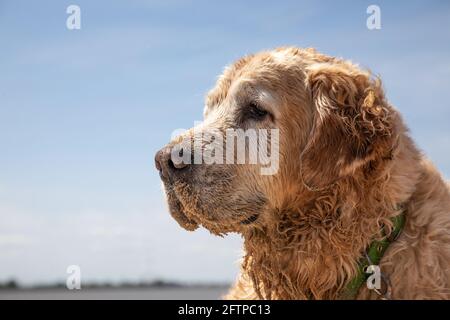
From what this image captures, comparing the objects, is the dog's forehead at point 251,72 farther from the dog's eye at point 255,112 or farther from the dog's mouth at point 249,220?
the dog's mouth at point 249,220

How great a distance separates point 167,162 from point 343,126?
1.47 metres

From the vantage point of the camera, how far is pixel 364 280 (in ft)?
16.2

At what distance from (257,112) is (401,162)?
4.22ft

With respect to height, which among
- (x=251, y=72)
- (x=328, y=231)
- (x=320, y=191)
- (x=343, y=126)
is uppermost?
(x=251, y=72)

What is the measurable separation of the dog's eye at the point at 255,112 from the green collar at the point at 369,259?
4.55 feet

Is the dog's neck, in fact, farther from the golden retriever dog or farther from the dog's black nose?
the dog's black nose

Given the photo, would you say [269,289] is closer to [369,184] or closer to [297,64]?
[369,184]

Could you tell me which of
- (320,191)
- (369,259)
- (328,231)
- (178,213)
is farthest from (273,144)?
(369,259)

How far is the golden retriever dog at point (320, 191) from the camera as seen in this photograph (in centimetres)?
488

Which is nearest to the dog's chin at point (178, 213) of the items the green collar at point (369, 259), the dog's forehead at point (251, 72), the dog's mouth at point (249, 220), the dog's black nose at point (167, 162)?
the dog's black nose at point (167, 162)

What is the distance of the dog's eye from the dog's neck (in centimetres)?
77

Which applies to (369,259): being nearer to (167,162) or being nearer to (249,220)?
(249,220)

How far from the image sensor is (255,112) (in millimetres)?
5297

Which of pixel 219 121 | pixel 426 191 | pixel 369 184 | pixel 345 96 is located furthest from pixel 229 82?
pixel 426 191
